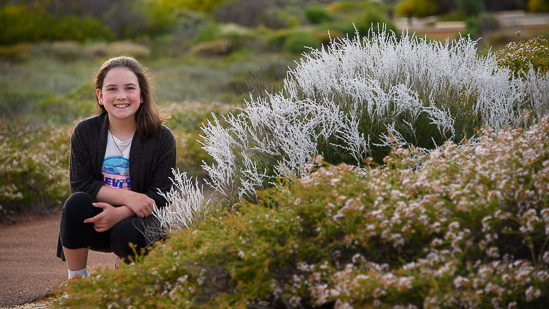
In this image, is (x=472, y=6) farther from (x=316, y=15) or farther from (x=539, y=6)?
(x=316, y=15)

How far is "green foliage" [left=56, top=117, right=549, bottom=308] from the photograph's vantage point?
8.44ft

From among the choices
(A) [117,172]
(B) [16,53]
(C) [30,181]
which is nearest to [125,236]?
(A) [117,172]

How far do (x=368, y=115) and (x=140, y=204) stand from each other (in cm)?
160

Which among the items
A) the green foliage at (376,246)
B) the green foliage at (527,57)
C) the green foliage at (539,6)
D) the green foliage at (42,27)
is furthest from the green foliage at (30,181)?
the green foliage at (539,6)

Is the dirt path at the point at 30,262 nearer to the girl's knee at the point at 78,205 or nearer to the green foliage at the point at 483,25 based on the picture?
the girl's knee at the point at 78,205

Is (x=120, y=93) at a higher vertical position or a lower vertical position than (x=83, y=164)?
higher

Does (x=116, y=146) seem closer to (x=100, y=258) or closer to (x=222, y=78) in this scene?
(x=100, y=258)

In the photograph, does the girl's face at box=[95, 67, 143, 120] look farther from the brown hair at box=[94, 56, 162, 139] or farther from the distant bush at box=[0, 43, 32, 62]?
the distant bush at box=[0, 43, 32, 62]

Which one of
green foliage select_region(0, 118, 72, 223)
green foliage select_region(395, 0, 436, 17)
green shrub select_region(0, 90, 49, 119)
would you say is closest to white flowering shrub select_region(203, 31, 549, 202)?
green foliage select_region(0, 118, 72, 223)

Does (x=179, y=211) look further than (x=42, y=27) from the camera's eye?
No

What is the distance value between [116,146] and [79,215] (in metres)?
0.58

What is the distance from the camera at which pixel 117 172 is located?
13.5ft

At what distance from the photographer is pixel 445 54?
4.47 metres

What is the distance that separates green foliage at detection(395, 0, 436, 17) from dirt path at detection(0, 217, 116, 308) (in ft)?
101
